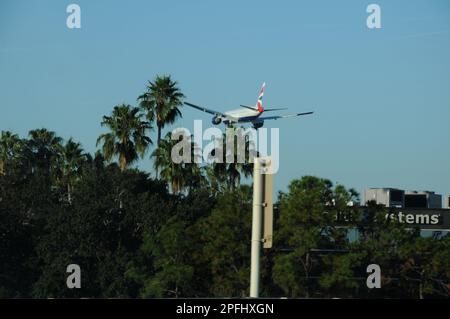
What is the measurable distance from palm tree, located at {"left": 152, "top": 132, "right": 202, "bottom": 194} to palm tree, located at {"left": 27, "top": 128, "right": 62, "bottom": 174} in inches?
762

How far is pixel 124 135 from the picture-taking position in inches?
3393

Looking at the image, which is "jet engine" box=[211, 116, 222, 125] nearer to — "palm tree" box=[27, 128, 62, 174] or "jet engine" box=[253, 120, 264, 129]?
"jet engine" box=[253, 120, 264, 129]

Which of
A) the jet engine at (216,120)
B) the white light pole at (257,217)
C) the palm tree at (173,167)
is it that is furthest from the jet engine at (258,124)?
the white light pole at (257,217)

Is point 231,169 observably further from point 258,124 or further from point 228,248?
point 228,248

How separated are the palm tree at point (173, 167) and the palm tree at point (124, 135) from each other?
147 centimetres

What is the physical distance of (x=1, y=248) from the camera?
79.4 meters

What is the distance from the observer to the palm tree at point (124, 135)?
86.4 meters

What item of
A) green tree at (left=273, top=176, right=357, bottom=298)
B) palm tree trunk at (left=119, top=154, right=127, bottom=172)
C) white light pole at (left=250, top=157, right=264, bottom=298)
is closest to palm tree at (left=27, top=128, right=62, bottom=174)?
palm tree trunk at (left=119, top=154, right=127, bottom=172)

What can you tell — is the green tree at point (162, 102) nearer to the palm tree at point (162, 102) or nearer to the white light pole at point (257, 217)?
the palm tree at point (162, 102)

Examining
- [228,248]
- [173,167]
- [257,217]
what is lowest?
[257,217]

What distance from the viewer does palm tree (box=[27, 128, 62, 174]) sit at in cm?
10294

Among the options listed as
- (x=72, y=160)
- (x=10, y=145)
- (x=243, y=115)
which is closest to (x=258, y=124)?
(x=243, y=115)

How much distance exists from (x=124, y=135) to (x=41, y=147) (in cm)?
2394

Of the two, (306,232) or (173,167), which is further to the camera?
(173,167)
